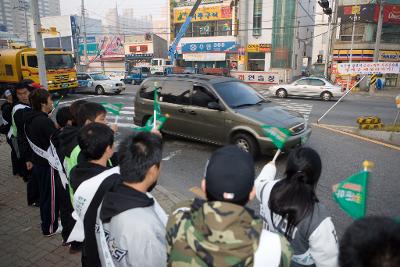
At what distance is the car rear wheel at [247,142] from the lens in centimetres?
689

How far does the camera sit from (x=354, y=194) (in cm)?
221

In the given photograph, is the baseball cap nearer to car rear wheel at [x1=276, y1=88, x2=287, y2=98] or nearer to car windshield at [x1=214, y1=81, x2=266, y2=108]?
car windshield at [x1=214, y1=81, x2=266, y2=108]

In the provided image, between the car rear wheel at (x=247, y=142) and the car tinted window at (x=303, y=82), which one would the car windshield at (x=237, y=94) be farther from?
the car tinted window at (x=303, y=82)

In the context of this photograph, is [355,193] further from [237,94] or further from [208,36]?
[208,36]

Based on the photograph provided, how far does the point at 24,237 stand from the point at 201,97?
4.81 meters

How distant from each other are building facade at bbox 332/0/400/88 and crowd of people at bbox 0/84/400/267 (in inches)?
1104

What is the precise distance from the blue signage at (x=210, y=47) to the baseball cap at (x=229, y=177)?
120ft

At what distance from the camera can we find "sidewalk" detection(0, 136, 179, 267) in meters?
3.67

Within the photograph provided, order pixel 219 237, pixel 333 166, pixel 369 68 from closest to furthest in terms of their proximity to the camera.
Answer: pixel 219 237, pixel 333 166, pixel 369 68

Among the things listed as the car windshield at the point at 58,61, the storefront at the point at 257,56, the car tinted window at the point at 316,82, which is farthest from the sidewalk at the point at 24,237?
the storefront at the point at 257,56

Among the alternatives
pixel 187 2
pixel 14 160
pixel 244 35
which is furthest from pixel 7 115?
pixel 187 2

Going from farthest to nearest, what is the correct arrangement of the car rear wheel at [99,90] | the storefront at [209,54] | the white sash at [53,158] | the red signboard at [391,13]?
the storefront at [209,54] < the red signboard at [391,13] < the car rear wheel at [99,90] < the white sash at [53,158]

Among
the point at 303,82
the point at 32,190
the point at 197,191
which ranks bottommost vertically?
the point at 197,191

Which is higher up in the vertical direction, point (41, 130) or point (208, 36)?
point (208, 36)
